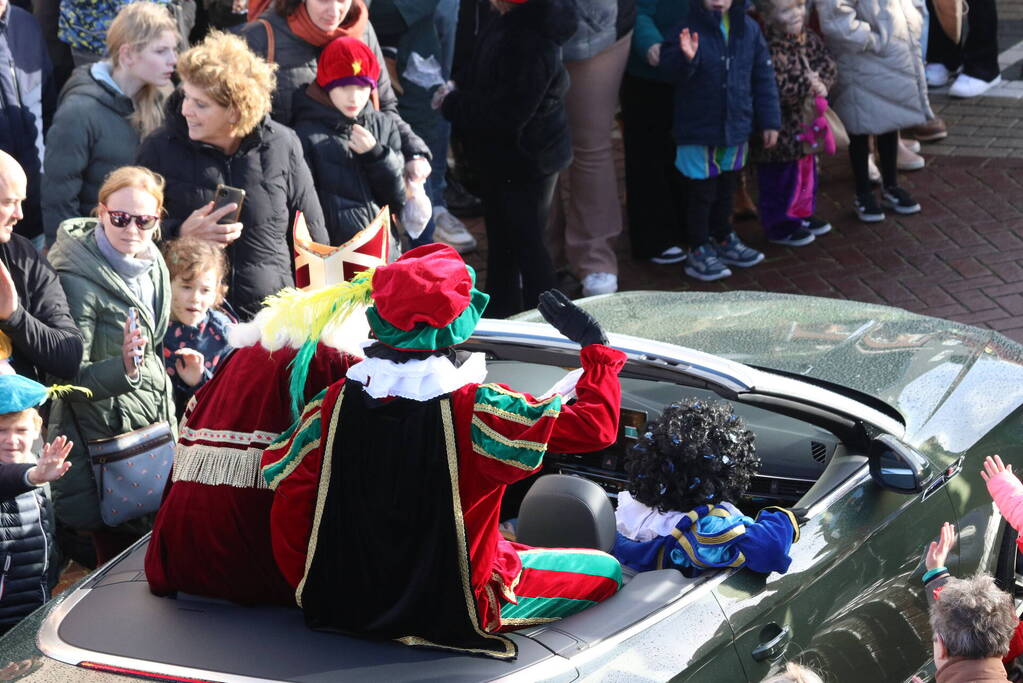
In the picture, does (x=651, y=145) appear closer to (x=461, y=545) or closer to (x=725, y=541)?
(x=725, y=541)

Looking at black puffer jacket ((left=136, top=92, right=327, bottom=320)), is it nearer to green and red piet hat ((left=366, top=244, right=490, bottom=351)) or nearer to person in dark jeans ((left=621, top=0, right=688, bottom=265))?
green and red piet hat ((left=366, top=244, right=490, bottom=351))

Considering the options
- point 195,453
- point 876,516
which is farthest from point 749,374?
point 195,453

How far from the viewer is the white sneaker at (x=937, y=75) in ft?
34.1

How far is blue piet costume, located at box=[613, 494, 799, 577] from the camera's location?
3.48 m

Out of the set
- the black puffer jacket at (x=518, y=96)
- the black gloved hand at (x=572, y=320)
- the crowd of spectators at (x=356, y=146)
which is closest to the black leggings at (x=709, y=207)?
the crowd of spectators at (x=356, y=146)

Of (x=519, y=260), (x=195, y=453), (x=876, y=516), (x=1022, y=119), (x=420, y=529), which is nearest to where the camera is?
(x=420, y=529)

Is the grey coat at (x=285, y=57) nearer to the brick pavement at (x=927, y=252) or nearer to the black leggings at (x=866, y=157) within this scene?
the brick pavement at (x=927, y=252)

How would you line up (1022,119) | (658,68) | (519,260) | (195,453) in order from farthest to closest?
(1022,119), (658,68), (519,260), (195,453)

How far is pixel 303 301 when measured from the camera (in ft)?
10.9

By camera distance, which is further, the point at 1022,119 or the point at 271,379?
the point at 1022,119

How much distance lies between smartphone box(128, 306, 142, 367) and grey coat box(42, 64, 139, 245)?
104 centimetres

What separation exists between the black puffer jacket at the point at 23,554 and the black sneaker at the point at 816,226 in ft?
17.5

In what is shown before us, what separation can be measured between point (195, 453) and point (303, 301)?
514 millimetres

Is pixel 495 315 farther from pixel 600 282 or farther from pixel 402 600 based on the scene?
pixel 402 600
